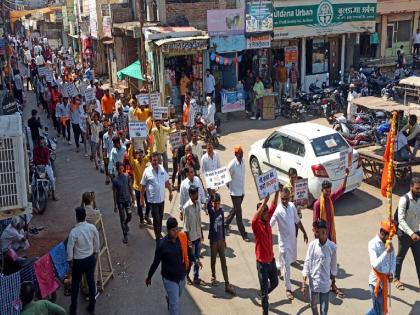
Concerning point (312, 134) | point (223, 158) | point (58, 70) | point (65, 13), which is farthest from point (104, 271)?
point (65, 13)

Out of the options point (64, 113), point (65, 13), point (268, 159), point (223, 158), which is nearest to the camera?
point (268, 159)

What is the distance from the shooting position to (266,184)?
8.45 m

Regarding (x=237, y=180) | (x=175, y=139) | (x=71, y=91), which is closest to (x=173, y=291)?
(x=237, y=180)

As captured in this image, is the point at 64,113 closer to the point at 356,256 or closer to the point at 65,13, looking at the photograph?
the point at 356,256

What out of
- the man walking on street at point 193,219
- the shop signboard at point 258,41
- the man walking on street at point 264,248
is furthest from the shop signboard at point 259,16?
the man walking on street at point 264,248

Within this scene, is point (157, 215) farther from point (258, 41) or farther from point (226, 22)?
point (258, 41)

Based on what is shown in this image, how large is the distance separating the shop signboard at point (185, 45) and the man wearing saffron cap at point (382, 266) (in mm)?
13398

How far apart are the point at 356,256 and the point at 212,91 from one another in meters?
12.3

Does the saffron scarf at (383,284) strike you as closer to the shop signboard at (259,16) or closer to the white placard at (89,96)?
the white placard at (89,96)

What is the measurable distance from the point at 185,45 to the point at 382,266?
1385 centimetres

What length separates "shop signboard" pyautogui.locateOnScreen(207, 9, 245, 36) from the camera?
1980cm

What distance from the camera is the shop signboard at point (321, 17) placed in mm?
21438

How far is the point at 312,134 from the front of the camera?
38.4 feet

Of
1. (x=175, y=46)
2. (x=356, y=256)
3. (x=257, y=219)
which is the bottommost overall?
(x=356, y=256)
